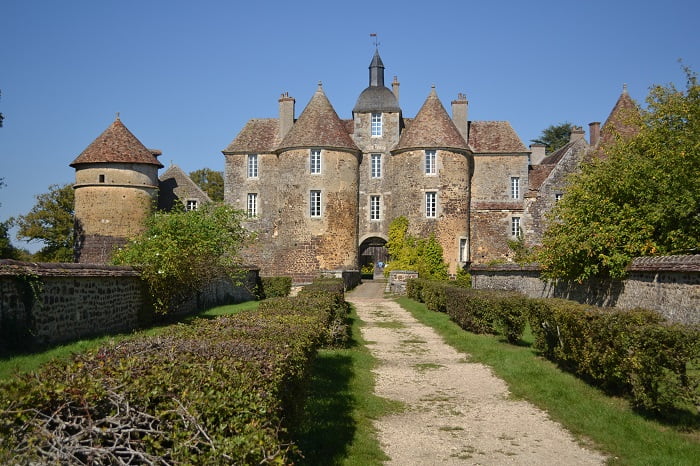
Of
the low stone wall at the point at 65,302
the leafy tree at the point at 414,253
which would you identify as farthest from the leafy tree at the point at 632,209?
the leafy tree at the point at 414,253

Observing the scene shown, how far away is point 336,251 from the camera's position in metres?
40.2

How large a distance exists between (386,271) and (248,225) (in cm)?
964

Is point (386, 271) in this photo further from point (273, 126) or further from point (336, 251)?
point (273, 126)

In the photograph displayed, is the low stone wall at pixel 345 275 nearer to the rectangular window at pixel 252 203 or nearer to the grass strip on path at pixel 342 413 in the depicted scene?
the rectangular window at pixel 252 203

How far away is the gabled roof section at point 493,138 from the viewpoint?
43656 mm

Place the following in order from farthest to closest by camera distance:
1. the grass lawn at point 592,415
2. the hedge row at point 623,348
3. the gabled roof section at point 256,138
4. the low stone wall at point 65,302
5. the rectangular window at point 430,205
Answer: the gabled roof section at point 256,138 < the rectangular window at point 430,205 < the low stone wall at point 65,302 < the hedge row at point 623,348 < the grass lawn at point 592,415

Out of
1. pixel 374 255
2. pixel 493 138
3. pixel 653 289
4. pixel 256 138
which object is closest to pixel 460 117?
pixel 493 138

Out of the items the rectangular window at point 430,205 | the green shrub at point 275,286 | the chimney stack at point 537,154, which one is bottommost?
the green shrub at point 275,286

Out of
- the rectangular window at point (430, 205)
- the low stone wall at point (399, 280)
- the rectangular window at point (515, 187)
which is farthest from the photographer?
the rectangular window at point (515, 187)

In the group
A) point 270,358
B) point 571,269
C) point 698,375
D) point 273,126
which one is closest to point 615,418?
point 698,375

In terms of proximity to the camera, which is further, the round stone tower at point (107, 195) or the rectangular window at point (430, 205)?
the rectangular window at point (430, 205)

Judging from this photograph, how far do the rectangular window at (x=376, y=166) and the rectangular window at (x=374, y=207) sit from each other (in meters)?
1.44

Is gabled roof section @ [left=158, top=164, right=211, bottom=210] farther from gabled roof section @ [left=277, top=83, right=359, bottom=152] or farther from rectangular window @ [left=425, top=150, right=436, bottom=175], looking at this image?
rectangular window @ [left=425, top=150, right=436, bottom=175]

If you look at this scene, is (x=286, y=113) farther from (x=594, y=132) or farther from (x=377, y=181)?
(x=594, y=132)
